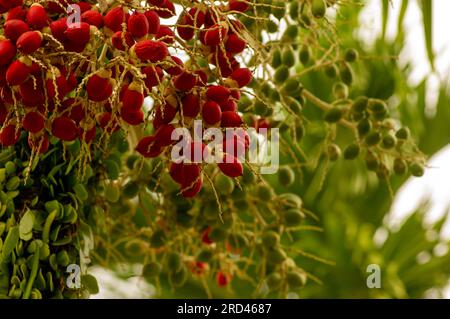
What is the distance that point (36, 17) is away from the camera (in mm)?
665

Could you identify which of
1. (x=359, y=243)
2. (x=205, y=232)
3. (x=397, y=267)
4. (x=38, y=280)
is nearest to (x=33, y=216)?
(x=38, y=280)

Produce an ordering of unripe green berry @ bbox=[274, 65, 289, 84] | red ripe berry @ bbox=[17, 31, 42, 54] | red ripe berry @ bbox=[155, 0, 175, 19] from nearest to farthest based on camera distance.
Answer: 1. red ripe berry @ bbox=[17, 31, 42, 54]
2. red ripe berry @ bbox=[155, 0, 175, 19]
3. unripe green berry @ bbox=[274, 65, 289, 84]

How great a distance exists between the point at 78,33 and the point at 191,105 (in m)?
0.12

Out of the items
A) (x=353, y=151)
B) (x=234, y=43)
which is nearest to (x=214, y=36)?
(x=234, y=43)

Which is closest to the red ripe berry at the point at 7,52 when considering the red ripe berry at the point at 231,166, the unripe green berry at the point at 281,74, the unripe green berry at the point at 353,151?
the red ripe berry at the point at 231,166

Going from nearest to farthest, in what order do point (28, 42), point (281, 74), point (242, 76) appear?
point (28, 42)
point (242, 76)
point (281, 74)

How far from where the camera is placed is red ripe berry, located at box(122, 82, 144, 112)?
0.67 m

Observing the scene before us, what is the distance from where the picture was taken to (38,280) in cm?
80

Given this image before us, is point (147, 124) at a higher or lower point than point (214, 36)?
lower

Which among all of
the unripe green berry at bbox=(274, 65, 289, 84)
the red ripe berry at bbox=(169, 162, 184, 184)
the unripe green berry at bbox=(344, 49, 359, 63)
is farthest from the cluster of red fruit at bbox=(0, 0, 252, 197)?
the unripe green berry at bbox=(344, 49, 359, 63)

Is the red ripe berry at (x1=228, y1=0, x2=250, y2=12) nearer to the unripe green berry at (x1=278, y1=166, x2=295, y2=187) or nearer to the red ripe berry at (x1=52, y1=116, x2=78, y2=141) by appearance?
the red ripe berry at (x1=52, y1=116, x2=78, y2=141)

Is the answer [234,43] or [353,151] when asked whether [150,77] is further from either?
[353,151]

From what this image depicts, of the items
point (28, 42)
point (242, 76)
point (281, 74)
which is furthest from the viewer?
point (281, 74)

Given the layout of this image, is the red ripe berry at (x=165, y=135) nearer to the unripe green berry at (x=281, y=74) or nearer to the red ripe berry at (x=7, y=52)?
the red ripe berry at (x=7, y=52)
